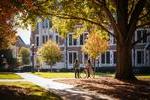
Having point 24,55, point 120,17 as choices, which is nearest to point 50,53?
point 24,55

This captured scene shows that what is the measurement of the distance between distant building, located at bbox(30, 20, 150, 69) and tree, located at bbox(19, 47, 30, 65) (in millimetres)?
11115

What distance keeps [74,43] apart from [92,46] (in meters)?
14.7

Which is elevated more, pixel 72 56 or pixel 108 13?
pixel 108 13

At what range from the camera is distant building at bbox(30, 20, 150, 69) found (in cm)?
6736

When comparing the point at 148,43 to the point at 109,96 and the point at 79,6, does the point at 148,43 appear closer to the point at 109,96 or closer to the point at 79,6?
the point at 79,6

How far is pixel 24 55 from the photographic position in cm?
8912

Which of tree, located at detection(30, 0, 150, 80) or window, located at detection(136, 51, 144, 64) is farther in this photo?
window, located at detection(136, 51, 144, 64)

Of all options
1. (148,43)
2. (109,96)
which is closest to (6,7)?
(109,96)

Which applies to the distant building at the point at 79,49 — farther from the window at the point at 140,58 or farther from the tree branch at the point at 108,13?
the tree branch at the point at 108,13

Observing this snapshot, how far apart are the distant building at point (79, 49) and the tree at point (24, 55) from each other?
11115mm

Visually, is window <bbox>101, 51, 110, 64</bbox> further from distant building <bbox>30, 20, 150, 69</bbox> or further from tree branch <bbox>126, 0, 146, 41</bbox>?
tree branch <bbox>126, 0, 146, 41</bbox>

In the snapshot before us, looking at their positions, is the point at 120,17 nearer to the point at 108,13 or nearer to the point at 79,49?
the point at 108,13

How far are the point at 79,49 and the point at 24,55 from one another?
2083 centimetres

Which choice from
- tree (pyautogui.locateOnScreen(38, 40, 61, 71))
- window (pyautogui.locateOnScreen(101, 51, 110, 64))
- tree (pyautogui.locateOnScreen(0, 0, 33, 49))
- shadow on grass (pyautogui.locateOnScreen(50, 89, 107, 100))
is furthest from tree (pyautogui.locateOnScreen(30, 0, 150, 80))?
window (pyautogui.locateOnScreen(101, 51, 110, 64))
